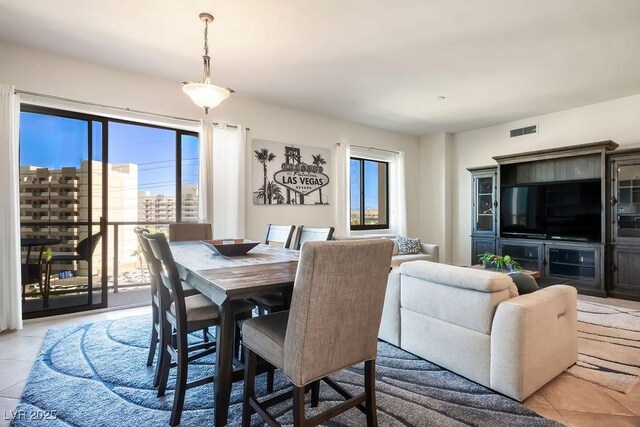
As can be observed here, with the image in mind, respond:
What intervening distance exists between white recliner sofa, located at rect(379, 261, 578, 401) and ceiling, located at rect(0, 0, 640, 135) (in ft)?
6.73

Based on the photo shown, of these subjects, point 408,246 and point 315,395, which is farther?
point 408,246

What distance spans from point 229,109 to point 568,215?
5052 millimetres

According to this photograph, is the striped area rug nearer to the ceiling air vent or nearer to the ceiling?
the ceiling

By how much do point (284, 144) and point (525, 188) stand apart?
389 cm

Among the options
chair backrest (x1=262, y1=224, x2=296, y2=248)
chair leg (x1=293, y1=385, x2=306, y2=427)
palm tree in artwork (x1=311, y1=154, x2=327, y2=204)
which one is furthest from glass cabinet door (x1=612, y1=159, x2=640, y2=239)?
chair leg (x1=293, y1=385, x2=306, y2=427)

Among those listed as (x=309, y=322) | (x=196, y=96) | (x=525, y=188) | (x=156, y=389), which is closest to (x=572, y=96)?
(x=525, y=188)

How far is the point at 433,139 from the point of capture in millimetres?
6410

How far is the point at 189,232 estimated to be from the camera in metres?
3.39

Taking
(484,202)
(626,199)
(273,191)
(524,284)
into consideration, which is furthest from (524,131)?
(273,191)

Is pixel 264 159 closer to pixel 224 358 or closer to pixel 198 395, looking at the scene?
pixel 198 395

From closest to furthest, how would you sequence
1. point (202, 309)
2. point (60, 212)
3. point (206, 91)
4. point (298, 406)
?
point (298, 406), point (202, 309), point (206, 91), point (60, 212)

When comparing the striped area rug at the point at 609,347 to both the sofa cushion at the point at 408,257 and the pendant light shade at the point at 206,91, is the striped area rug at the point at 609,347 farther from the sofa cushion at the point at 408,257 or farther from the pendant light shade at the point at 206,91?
the pendant light shade at the point at 206,91

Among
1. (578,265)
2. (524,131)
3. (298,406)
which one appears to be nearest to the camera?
(298,406)

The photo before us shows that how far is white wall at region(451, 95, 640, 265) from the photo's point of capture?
4.33m
